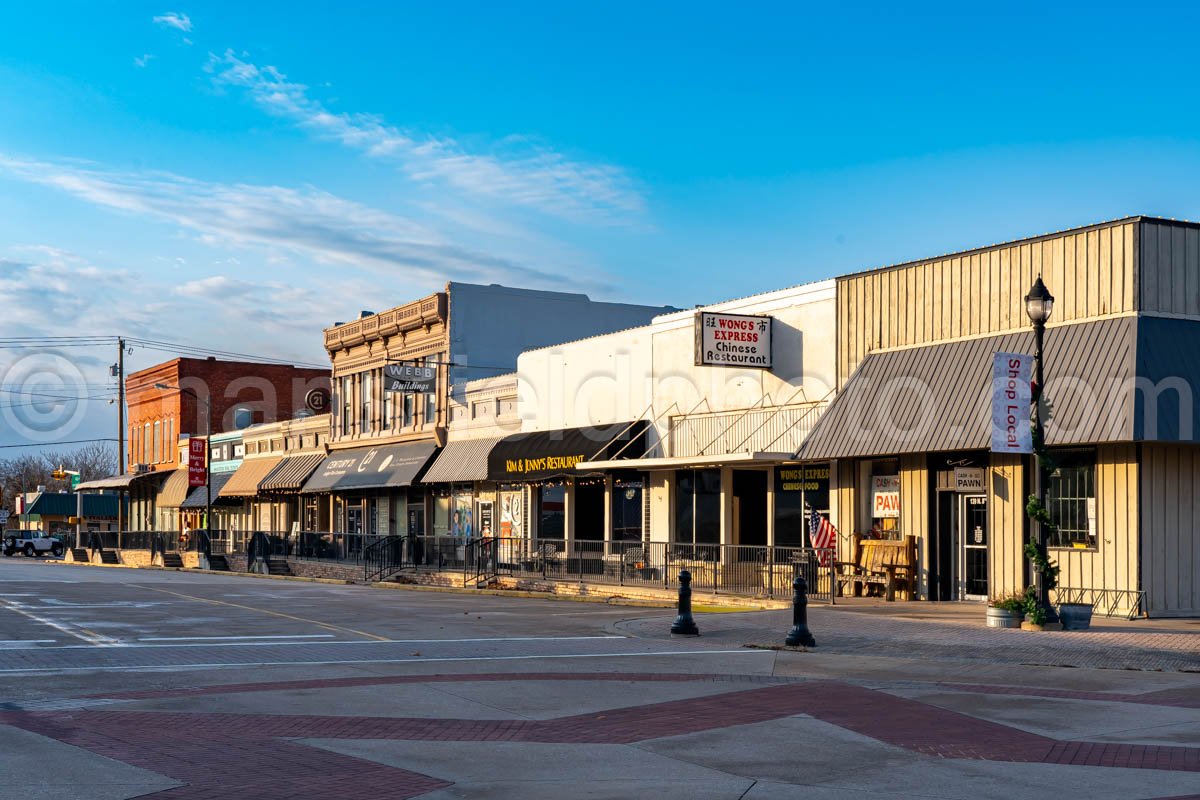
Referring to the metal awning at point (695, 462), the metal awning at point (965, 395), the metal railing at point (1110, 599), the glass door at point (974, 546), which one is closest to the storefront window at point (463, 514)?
the metal awning at point (695, 462)

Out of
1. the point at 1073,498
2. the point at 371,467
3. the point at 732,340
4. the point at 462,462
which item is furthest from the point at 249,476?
the point at 1073,498

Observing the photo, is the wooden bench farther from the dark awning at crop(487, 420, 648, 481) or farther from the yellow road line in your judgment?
the yellow road line

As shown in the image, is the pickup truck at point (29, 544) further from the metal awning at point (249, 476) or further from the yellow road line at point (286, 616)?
the yellow road line at point (286, 616)

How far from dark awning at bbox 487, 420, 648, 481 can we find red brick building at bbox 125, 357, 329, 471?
32.3 metres

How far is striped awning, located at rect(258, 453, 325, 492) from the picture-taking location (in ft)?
180

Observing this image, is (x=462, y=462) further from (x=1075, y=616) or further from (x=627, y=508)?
(x=1075, y=616)

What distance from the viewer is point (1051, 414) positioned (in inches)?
883

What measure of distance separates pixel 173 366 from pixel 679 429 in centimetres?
5070

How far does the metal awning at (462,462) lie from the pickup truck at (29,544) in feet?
180

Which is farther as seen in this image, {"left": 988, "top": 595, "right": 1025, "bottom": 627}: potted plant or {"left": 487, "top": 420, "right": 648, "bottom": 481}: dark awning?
{"left": 487, "top": 420, "right": 648, "bottom": 481}: dark awning

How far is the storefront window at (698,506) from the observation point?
3209 centimetres

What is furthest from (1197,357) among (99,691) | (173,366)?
(173,366)

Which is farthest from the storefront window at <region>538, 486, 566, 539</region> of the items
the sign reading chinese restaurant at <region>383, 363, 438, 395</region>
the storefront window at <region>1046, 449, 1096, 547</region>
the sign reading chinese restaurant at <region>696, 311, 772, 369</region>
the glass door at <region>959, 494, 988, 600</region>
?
the storefront window at <region>1046, 449, 1096, 547</region>

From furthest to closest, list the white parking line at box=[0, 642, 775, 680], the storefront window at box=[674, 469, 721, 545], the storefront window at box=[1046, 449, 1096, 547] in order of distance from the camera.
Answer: the storefront window at box=[674, 469, 721, 545]
the storefront window at box=[1046, 449, 1096, 547]
the white parking line at box=[0, 642, 775, 680]
